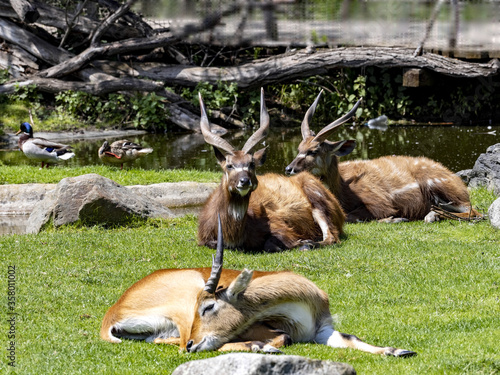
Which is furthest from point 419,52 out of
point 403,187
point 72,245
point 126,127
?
point 72,245

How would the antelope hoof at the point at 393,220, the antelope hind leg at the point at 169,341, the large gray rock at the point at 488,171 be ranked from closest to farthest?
the antelope hind leg at the point at 169,341 → the antelope hoof at the point at 393,220 → the large gray rock at the point at 488,171

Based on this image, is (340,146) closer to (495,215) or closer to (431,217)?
(431,217)

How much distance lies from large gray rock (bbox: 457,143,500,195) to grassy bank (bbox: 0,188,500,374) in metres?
2.29

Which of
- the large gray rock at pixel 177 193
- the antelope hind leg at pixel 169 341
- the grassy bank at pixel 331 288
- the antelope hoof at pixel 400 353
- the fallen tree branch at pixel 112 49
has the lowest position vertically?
the large gray rock at pixel 177 193

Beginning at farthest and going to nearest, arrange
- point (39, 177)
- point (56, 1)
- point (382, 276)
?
1. point (56, 1)
2. point (39, 177)
3. point (382, 276)

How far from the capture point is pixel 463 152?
16.7 metres

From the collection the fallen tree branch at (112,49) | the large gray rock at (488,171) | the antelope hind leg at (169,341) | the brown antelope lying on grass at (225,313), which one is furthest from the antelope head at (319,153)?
the fallen tree branch at (112,49)

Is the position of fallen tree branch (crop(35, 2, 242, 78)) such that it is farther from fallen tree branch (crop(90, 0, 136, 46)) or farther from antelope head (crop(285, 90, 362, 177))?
antelope head (crop(285, 90, 362, 177))

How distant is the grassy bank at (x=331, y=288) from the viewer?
190 inches

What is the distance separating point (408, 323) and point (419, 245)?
294 cm

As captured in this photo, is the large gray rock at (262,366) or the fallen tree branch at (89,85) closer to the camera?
the large gray rock at (262,366)

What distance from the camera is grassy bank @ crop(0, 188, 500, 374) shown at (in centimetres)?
483

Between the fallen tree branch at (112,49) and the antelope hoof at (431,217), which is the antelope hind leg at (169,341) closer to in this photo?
the antelope hoof at (431,217)

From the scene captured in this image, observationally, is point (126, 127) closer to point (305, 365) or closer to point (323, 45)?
point (323, 45)
